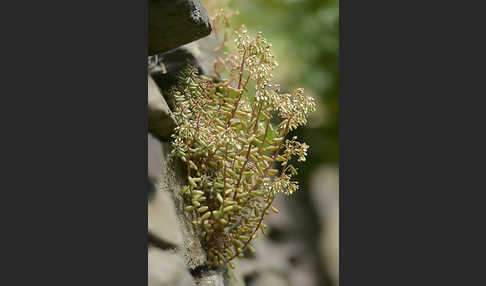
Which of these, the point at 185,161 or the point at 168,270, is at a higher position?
the point at 185,161

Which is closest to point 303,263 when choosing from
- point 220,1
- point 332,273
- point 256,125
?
point 332,273

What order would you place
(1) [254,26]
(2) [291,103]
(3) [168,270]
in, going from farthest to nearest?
(1) [254,26], (2) [291,103], (3) [168,270]

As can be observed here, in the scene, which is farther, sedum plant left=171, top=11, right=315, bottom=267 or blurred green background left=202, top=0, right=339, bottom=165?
blurred green background left=202, top=0, right=339, bottom=165

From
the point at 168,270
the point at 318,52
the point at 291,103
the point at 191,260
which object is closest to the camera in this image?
the point at 168,270

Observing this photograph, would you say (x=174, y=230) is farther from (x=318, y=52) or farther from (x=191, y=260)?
(x=318, y=52)

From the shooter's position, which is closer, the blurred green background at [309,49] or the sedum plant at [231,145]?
the sedum plant at [231,145]

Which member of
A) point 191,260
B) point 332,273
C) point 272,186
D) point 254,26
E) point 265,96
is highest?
point 254,26

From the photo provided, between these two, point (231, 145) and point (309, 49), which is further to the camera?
point (309, 49)

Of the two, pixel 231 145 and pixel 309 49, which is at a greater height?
pixel 309 49
